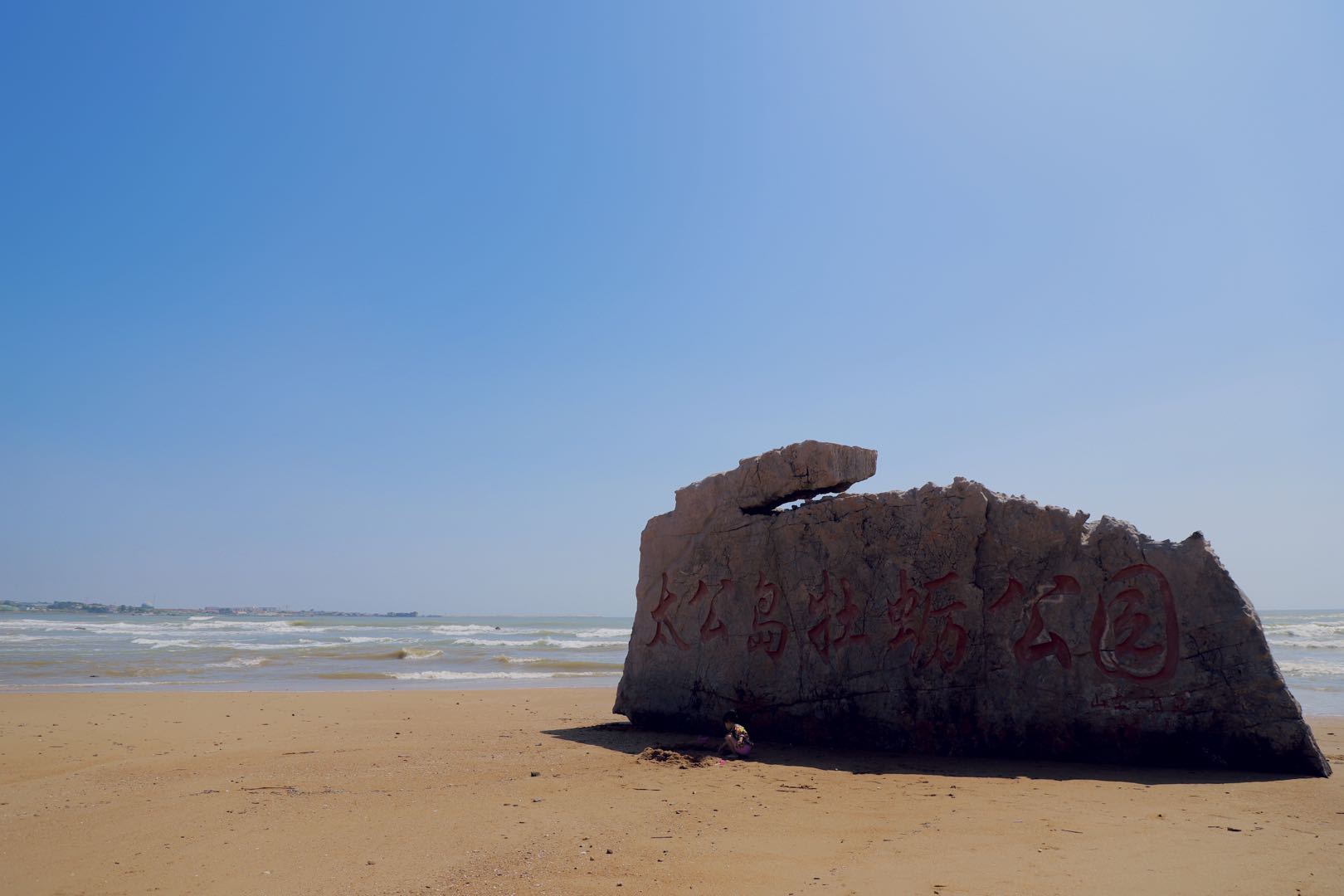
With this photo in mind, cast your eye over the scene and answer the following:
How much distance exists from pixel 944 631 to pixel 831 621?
1.05m

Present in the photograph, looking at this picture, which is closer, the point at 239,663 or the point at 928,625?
the point at 928,625

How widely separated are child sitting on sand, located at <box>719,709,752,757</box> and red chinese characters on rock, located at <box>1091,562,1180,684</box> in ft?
10.1

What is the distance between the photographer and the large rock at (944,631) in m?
6.47

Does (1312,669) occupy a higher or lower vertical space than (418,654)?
higher

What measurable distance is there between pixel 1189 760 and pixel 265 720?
9.87 meters

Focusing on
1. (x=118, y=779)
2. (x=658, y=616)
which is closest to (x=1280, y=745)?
(x=658, y=616)

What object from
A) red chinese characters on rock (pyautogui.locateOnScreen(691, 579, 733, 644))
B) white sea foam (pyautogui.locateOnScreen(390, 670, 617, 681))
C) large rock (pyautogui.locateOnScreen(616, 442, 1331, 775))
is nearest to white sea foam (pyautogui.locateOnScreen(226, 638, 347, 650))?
white sea foam (pyautogui.locateOnScreen(390, 670, 617, 681))

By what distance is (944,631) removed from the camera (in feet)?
23.9

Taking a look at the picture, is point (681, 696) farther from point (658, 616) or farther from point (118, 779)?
point (118, 779)

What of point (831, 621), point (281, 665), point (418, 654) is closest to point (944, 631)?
point (831, 621)

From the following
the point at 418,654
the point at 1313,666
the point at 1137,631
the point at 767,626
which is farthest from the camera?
the point at 418,654

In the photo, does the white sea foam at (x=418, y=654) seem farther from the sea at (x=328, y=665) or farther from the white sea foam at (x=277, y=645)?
the white sea foam at (x=277, y=645)

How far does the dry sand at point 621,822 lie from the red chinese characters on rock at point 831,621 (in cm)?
99

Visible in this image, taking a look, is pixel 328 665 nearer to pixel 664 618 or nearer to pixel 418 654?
pixel 418 654
